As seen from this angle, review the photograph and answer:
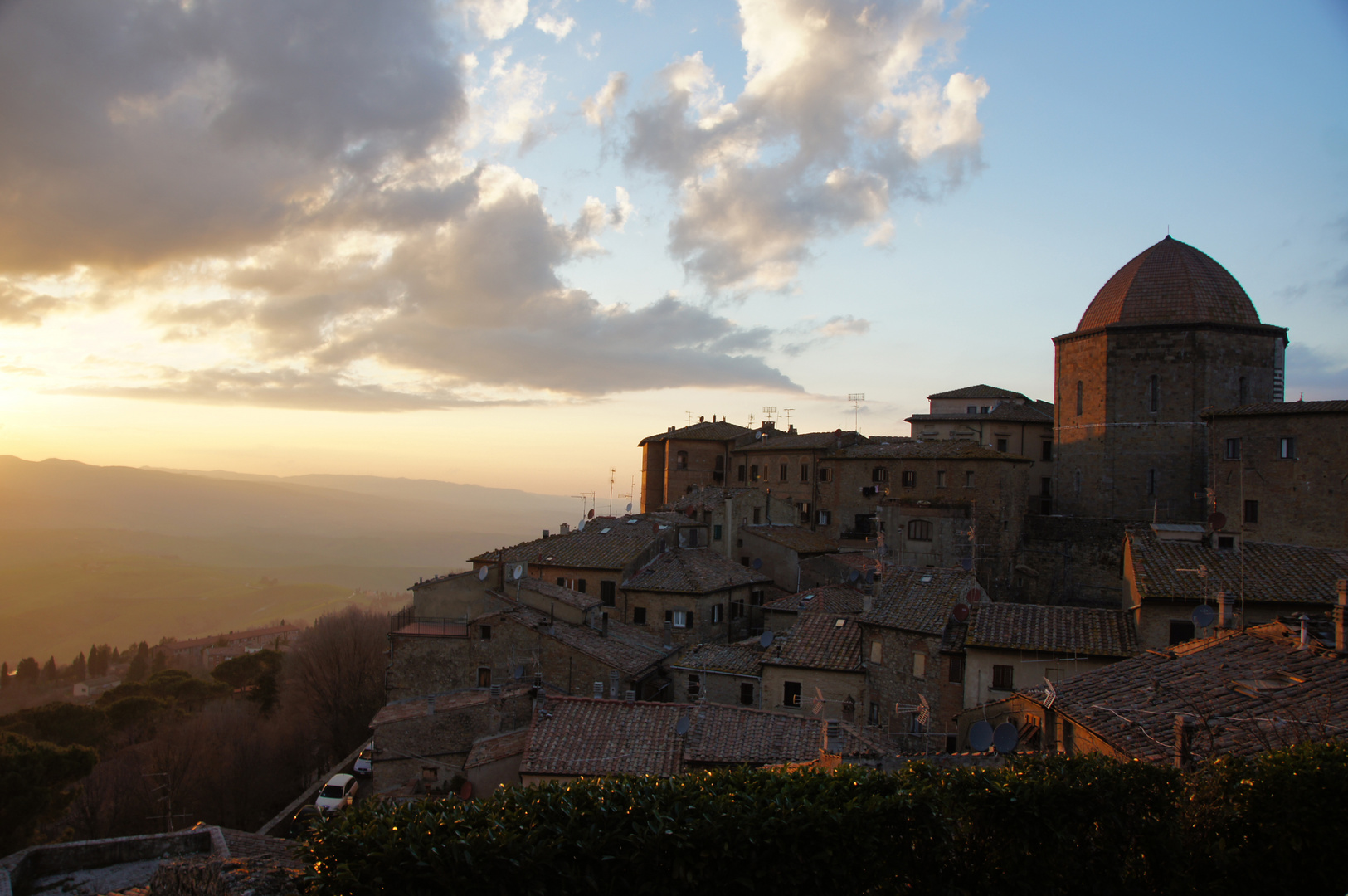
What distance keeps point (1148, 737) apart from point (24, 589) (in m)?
196

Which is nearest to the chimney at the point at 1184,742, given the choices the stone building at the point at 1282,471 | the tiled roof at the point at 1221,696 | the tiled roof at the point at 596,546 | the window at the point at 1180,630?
the tiled roof at the point at 1221,696

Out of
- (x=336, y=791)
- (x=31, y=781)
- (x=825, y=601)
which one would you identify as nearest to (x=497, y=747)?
(x=336, y=791)

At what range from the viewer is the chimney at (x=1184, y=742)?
11945 millimetres

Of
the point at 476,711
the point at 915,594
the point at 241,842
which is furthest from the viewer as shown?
the point at 915,594

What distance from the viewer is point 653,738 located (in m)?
20.8

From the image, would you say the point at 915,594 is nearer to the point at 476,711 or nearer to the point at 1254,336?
the point at 476,711

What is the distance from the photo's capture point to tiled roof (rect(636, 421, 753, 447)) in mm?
62219

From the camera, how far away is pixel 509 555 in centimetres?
4144

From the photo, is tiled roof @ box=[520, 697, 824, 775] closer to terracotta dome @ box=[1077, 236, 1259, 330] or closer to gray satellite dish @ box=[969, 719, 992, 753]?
gray satellite dish @ box=[969, 719, 992, 753]

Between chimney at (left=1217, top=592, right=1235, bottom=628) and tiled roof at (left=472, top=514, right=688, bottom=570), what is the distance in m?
23.3

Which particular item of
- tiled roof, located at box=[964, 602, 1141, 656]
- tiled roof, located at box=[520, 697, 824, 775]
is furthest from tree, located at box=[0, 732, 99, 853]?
tiled roof, located at box=[964, 602, 1141, 656]

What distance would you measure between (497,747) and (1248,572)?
21.4m

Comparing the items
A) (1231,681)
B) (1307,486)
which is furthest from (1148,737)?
(1307,486)

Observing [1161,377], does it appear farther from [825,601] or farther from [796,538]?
[825,601]
